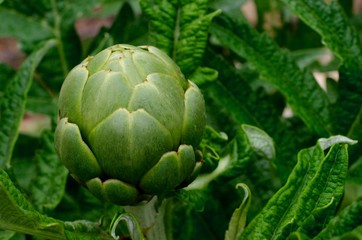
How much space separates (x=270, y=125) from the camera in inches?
46.7

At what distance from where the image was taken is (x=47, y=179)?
3.72 feet

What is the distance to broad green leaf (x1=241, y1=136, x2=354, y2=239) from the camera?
88cm

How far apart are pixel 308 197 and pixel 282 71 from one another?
305mm

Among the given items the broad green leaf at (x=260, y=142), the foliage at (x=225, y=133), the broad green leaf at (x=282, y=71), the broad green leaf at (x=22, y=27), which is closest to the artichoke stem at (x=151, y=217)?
the foliage at (x=225, y=133)

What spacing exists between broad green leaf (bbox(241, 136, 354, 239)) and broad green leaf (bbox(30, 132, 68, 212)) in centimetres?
30

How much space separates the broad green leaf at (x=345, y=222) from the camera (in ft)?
2.75

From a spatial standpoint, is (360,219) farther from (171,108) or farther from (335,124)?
(335,124)

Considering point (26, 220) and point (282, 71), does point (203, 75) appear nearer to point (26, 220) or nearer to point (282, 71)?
point (282, 71)

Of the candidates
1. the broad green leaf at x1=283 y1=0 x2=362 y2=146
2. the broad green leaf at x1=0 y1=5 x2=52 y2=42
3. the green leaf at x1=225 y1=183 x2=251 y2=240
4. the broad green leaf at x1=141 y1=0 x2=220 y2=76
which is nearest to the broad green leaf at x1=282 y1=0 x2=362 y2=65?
the broad green leaf at x1=283 y1=0 x2=362 y2=146

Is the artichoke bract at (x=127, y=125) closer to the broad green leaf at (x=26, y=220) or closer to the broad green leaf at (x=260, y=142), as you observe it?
the broad green leaf at (x=26, y=220)

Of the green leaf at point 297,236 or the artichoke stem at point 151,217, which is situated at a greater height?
the green leaf at point 297,236

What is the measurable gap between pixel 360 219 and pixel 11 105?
538 millimetres

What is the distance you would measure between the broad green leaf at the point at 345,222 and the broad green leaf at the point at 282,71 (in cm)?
32

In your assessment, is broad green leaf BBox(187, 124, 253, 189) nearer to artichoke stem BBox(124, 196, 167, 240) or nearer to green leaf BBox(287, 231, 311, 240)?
artichoke stem BBox(124, 196, 167, 240)
